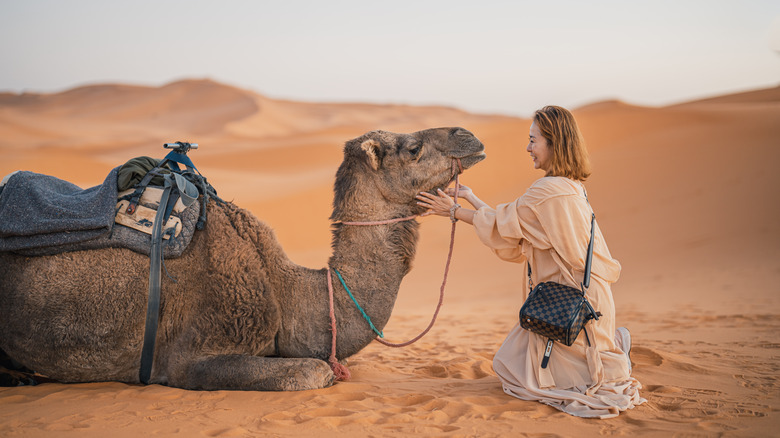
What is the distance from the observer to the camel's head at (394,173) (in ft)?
16.2

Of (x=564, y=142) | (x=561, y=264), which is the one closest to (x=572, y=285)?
(x=561, y=264)

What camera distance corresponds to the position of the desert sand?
4.04 m

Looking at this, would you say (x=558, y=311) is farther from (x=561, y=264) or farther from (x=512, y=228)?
(x=512, y=228)

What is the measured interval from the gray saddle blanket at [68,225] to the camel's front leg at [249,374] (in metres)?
0.88

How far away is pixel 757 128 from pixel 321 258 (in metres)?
15.4

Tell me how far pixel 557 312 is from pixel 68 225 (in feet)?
11.9

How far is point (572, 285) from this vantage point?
4496 mm

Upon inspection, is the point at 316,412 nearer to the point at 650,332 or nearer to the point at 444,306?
the point at 650,332

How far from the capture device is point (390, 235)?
193 inches

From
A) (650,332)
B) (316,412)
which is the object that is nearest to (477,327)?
(650,332)

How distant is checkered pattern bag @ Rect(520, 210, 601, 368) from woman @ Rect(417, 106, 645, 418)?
0.30 ft

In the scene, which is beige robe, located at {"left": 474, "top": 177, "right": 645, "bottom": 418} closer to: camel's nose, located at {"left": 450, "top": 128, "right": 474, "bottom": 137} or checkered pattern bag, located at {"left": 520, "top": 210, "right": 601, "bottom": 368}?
checkered pattern bag, located at {"left": 520, "top": 210, "right": 601, "bottom": 368}

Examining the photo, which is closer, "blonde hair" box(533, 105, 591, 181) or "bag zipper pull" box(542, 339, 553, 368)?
"bag zipper pull" box(542, 339, 553, 368)

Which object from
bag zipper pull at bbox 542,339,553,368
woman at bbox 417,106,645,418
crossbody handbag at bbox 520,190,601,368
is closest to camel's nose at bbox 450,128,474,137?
woman at bbox 417,106,645,418
